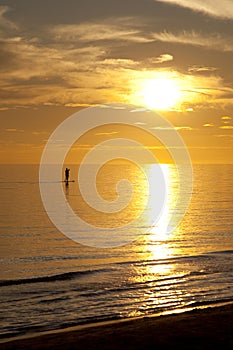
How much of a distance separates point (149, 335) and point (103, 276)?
11.9 meters

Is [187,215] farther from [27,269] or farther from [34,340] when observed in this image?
[34,340]

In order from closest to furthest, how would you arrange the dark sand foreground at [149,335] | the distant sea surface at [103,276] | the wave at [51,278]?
the dark sand foreground at [149,335] → the distant sea surface at [103,276] → the wave at [51,278]

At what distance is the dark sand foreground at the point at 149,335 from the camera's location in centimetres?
1392

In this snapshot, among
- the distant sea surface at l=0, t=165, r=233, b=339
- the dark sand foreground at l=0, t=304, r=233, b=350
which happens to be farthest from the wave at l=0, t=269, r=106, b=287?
the dark sand foreground at l=0, t=304, r=233, b=350

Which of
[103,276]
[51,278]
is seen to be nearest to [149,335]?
[103,276]

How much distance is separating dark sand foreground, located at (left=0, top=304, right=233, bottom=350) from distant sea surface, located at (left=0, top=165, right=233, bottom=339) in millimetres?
2029

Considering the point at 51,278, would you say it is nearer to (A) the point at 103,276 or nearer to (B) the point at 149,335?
(A) the point at 103,276

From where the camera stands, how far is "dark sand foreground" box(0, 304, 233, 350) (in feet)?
45.7

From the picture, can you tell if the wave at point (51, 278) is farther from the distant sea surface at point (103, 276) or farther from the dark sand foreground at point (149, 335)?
the dark sand foreground at point (149, 335)

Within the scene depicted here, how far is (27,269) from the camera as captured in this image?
28.4 metres

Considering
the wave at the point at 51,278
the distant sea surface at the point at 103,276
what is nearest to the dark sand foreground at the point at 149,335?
the distant sea surface at the point at 103,276

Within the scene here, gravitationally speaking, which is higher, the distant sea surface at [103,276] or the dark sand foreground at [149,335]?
the distant sea surface at [103,276]

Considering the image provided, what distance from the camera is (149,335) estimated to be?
583 inches

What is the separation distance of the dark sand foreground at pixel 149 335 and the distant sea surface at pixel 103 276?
2.03m
